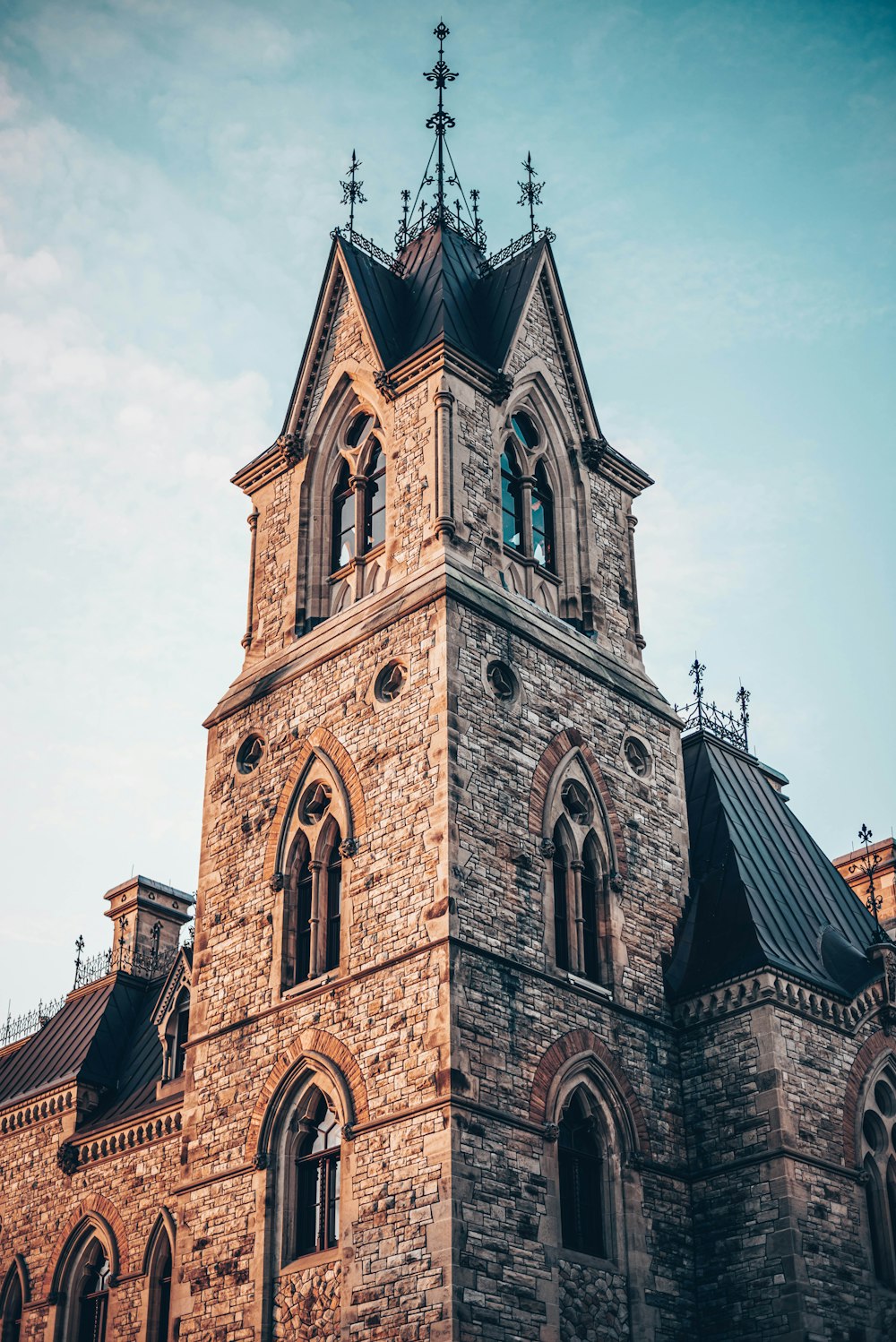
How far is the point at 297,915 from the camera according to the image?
26.4 meters

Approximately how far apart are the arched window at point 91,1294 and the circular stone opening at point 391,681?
37.7 feet

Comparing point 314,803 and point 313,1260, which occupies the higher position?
point 314,803

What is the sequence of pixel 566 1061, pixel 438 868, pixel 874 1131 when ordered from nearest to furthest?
pixel 438 868, pixel 566 1061, pixel 874 1131

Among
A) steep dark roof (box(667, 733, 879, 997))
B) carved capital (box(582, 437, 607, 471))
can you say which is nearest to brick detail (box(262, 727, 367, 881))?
steep dark roof (box(667, 733, 879, 997))

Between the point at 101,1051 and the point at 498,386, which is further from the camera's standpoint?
the point at 101,1051

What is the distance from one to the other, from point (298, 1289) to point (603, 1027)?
557 cm

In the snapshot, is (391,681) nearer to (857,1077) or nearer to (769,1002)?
(769,1002)

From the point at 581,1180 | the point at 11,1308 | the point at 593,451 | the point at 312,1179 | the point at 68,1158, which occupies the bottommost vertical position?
the point at 581,1180

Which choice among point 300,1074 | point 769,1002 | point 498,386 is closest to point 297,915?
point 300,1074

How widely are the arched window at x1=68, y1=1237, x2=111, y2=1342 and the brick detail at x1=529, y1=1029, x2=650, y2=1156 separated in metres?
10.4

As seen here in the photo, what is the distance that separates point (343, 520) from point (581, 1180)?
12.0 metres

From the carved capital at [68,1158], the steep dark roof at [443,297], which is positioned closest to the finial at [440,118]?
the steep dark roof at [443,297]

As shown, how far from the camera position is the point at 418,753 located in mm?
24969

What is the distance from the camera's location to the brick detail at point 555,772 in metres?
25.8
